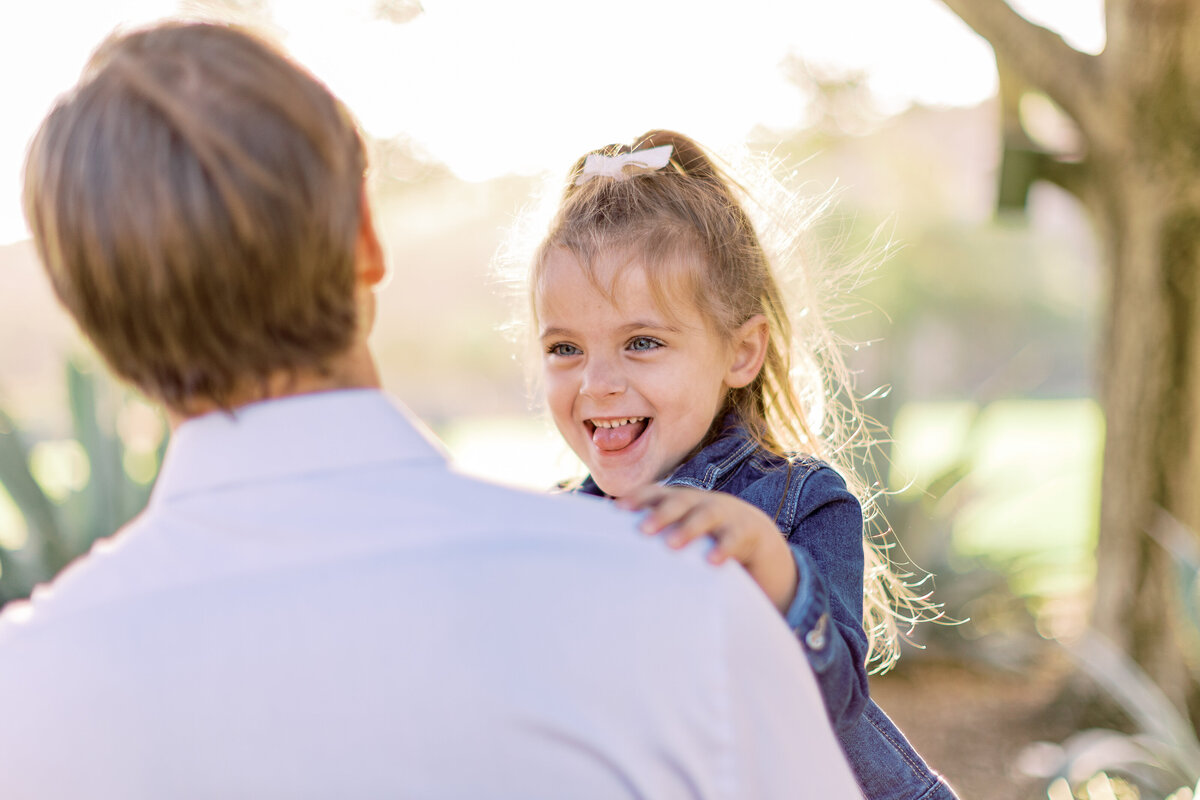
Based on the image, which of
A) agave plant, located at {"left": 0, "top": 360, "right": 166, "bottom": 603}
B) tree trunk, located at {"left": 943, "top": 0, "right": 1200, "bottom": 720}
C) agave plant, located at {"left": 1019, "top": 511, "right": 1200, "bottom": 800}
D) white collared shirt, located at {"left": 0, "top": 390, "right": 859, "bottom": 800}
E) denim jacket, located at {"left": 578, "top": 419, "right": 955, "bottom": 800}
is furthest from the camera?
agave plant, located at {"left": 0, "top": 360, "right": 166, "bottom": 603}

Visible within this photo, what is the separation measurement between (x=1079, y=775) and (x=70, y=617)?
3400 mm

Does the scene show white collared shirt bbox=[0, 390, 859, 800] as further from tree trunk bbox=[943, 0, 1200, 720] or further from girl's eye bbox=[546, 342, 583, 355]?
tree trunk bbox=[943, 0, 1200, 720]

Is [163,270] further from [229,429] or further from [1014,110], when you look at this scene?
[1014,110]

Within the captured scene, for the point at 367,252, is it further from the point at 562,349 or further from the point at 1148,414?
the point at 1148,414


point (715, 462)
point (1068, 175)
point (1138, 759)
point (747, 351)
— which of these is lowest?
point (1138, 759)

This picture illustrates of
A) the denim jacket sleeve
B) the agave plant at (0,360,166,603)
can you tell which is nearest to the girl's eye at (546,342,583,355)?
the denim jacket sleeve

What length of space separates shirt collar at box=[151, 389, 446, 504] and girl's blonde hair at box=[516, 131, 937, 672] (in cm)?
119

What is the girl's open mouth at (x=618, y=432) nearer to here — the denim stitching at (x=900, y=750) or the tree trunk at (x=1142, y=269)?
the denim stitching at (x=900, y=750)

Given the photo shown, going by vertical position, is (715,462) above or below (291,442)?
below

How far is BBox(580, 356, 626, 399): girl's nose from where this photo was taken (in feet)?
6.64

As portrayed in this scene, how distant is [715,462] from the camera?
6.58ft

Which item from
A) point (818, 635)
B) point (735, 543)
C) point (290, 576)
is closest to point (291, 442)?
point (290, 576)

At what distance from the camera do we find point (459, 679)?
0.80 m

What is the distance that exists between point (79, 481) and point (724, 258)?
13.1 feet
